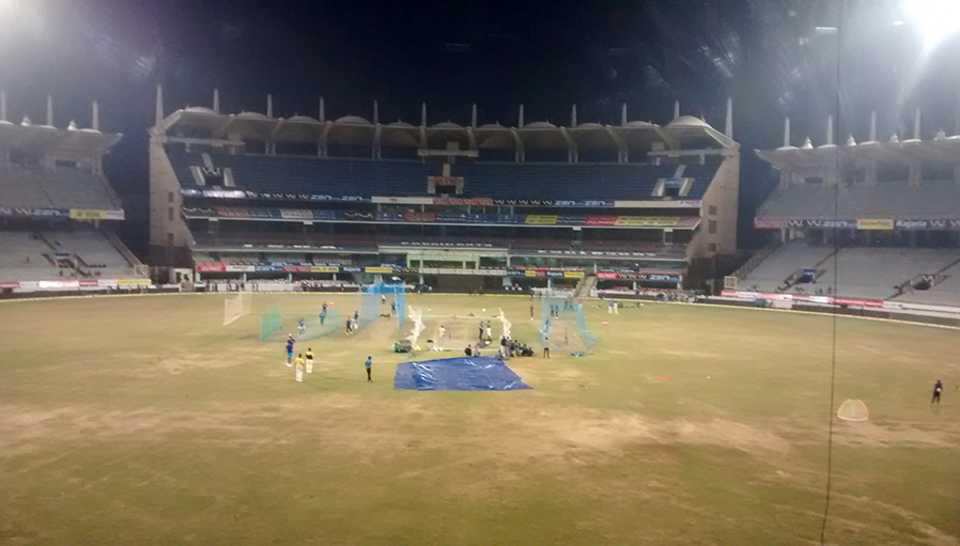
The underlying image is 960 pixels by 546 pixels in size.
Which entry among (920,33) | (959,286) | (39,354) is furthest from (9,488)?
(959,286)

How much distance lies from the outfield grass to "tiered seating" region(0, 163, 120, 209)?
45.8 m

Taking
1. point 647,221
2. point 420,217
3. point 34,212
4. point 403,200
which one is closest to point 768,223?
point 647,221

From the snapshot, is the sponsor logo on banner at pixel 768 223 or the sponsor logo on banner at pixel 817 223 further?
the sponsor logo on banner at pixel 768 223

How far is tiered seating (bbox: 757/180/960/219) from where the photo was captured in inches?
2655

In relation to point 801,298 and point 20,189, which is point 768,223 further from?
Result: point 20,189

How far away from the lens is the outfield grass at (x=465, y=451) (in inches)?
536

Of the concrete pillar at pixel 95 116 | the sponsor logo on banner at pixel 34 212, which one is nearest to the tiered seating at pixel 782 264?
the sponsor logo on banner at pixel 34 212

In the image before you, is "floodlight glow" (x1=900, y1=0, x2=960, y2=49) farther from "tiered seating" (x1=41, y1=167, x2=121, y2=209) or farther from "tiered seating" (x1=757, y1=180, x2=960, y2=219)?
"tiered seating" (x1=41, y1=167, x2=121, y2=209)

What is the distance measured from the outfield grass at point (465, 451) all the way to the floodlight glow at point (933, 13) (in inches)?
631

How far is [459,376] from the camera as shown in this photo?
28.0 meters

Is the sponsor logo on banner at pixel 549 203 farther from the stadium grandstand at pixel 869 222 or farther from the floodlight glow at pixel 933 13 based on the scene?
the floodlight glow at pixel 933 13

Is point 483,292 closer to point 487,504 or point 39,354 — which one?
point 39,354

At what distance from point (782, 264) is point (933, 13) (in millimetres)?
49541

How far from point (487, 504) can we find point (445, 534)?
5.97ft
